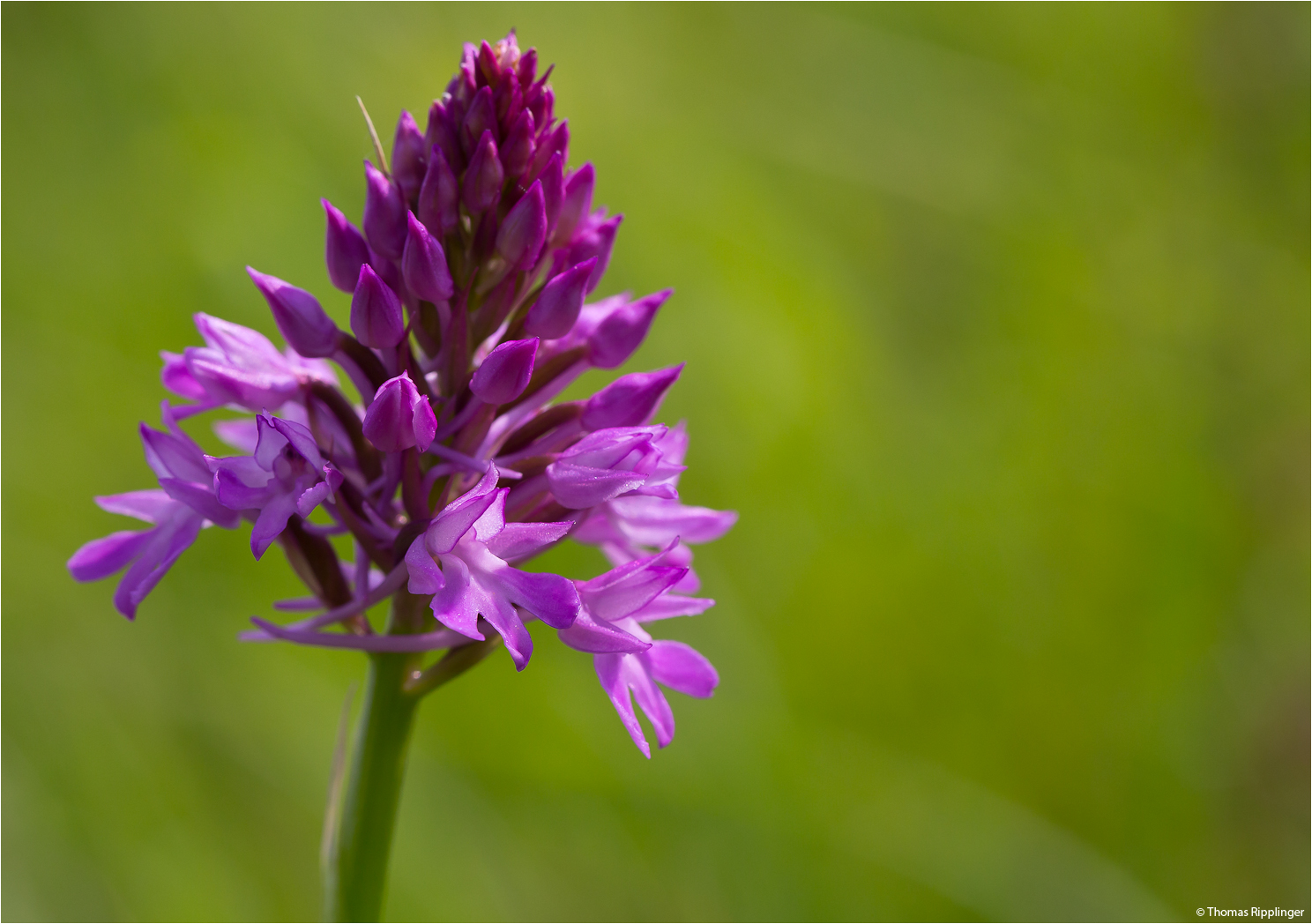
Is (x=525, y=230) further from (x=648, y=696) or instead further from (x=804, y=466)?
(x=804, y=466)

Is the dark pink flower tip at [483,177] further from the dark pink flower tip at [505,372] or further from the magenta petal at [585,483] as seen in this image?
the magenta petal at [585,483]

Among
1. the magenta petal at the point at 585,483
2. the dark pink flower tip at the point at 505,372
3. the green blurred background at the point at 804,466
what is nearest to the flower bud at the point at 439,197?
the dark pink flower tip at the point at 505,372

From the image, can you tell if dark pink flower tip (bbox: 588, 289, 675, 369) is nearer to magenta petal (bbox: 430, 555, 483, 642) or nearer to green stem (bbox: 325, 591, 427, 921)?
magenta petal (bbox: 430, 555, 483, 642)

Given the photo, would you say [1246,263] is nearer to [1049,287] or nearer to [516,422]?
[1049,287]

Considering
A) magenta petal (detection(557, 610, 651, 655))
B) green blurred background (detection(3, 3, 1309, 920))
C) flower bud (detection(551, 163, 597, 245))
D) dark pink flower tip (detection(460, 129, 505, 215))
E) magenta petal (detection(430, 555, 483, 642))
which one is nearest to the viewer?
magenta petal (detection(430, 555, 483, 642))

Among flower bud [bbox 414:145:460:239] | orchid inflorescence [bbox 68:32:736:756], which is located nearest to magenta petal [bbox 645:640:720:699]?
orchid inflorescence [bbox 68:32:736:756]

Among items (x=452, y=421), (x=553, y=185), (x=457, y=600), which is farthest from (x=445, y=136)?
(x=457, y=600)
